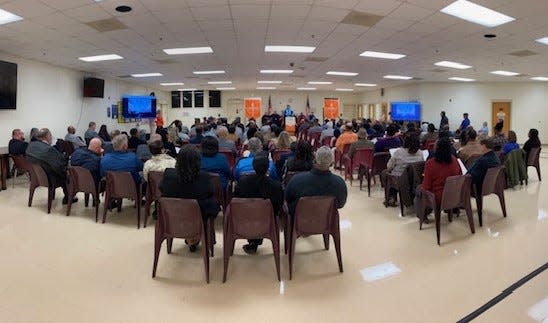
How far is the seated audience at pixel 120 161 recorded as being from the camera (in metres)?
4.75

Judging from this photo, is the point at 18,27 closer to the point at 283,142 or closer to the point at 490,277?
the point at 283,142

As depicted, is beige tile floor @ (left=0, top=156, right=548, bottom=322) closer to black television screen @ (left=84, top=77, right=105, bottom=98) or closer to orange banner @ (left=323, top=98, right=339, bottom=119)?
black television screen @ (left=84, top=77, right=105, bottom=98)

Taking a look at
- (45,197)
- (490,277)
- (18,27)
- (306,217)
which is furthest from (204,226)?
(18,27)

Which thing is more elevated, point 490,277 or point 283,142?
point 283,142

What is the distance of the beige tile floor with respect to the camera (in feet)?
8.63

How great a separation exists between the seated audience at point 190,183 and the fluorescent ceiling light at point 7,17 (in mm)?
4103

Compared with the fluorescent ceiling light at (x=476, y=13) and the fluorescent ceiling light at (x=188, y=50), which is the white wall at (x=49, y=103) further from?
the fluorescent ceiling light at (x=476, y=13)

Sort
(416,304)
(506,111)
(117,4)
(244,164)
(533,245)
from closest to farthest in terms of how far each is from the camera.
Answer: (416,304), (533,245), (244,164), (117,4), (506,111)

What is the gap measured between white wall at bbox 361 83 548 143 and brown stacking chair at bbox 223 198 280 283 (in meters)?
15.3

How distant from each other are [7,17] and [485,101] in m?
17.1

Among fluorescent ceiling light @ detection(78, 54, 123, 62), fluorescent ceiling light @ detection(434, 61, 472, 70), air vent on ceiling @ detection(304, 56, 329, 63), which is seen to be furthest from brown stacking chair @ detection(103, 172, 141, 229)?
fluorescent ceiling light @ detection(434, 61, 472, 70)

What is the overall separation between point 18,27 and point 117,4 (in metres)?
2.36

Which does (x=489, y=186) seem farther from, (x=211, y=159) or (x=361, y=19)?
(x=211, y=159)

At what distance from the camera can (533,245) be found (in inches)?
154
